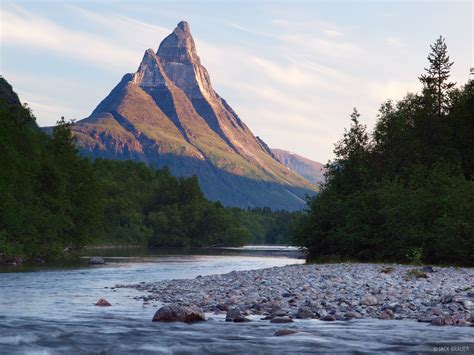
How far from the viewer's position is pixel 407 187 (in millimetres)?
62531

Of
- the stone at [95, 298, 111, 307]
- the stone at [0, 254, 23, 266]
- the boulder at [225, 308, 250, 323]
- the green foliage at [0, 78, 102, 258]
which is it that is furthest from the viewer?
the green foliage at [0, 78, 102, 258]

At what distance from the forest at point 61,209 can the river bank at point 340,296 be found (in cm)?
3973

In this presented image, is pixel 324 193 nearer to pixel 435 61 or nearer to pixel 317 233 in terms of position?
pixel 317 233

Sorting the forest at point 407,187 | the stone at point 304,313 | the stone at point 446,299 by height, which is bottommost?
the stone at point 304,313

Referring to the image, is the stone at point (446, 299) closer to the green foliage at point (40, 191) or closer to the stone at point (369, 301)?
the stone at point (369, 301)

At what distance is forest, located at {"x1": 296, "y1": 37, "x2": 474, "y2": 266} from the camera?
167 feet

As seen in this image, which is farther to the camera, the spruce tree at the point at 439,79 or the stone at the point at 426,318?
the spruce tree at the point at 439,79

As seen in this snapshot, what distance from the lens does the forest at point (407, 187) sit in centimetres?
5097

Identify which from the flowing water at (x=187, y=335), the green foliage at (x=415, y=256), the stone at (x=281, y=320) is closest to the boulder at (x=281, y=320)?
the stone at (x=281, y=320)

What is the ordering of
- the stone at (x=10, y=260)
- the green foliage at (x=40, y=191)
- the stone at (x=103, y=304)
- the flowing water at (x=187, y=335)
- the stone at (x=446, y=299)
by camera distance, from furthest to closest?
the green foliage at (x=40, y=191) → the stone at (x=10, y=260) → the stone at (x=103, y=304) → the stone at (x=446, y=299) → the flowing water at (x=187, y=335)

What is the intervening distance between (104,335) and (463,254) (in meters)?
34.7

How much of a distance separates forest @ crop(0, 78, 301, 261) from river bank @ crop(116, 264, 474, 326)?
39.7m

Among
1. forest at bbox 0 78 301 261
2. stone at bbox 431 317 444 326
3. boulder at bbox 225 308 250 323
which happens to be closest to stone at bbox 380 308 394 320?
stone at bbox 431 317 444 326

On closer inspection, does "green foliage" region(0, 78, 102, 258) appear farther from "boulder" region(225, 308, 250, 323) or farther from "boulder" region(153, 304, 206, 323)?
"boulder" region(225, 308, 250, 323)
